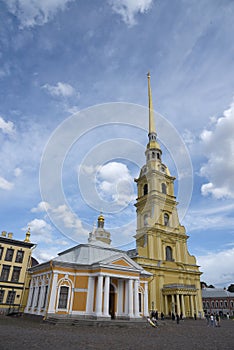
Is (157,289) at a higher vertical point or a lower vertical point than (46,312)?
higher

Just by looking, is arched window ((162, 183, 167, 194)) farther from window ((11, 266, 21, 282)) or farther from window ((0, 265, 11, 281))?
window ((0, 265, 11, 281))

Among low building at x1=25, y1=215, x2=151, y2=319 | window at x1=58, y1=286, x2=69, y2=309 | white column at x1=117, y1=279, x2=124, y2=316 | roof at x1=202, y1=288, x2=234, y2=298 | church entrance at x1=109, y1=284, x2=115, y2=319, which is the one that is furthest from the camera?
roof at x1=202, y1=288, x2=234, y2=298

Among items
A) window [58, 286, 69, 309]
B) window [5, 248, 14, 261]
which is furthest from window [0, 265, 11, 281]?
window [58, 286, 69, 309]

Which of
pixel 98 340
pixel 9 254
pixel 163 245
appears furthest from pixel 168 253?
pixel 98 340

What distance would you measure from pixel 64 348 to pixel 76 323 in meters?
11.6

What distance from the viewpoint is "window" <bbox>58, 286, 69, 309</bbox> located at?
23128mm

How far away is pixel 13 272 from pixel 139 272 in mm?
20262

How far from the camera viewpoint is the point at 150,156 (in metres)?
48.6

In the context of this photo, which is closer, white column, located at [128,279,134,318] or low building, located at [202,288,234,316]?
white column, located at [128,279,134,318]

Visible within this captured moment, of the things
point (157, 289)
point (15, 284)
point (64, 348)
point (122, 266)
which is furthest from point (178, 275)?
point (64, 348)

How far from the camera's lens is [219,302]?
73.6 m

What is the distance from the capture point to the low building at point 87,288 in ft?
74.8

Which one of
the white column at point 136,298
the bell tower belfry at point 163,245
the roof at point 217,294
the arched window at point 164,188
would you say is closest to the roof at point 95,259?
the white column at point 136,298

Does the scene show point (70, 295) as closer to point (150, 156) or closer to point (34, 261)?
point (34, 261)
